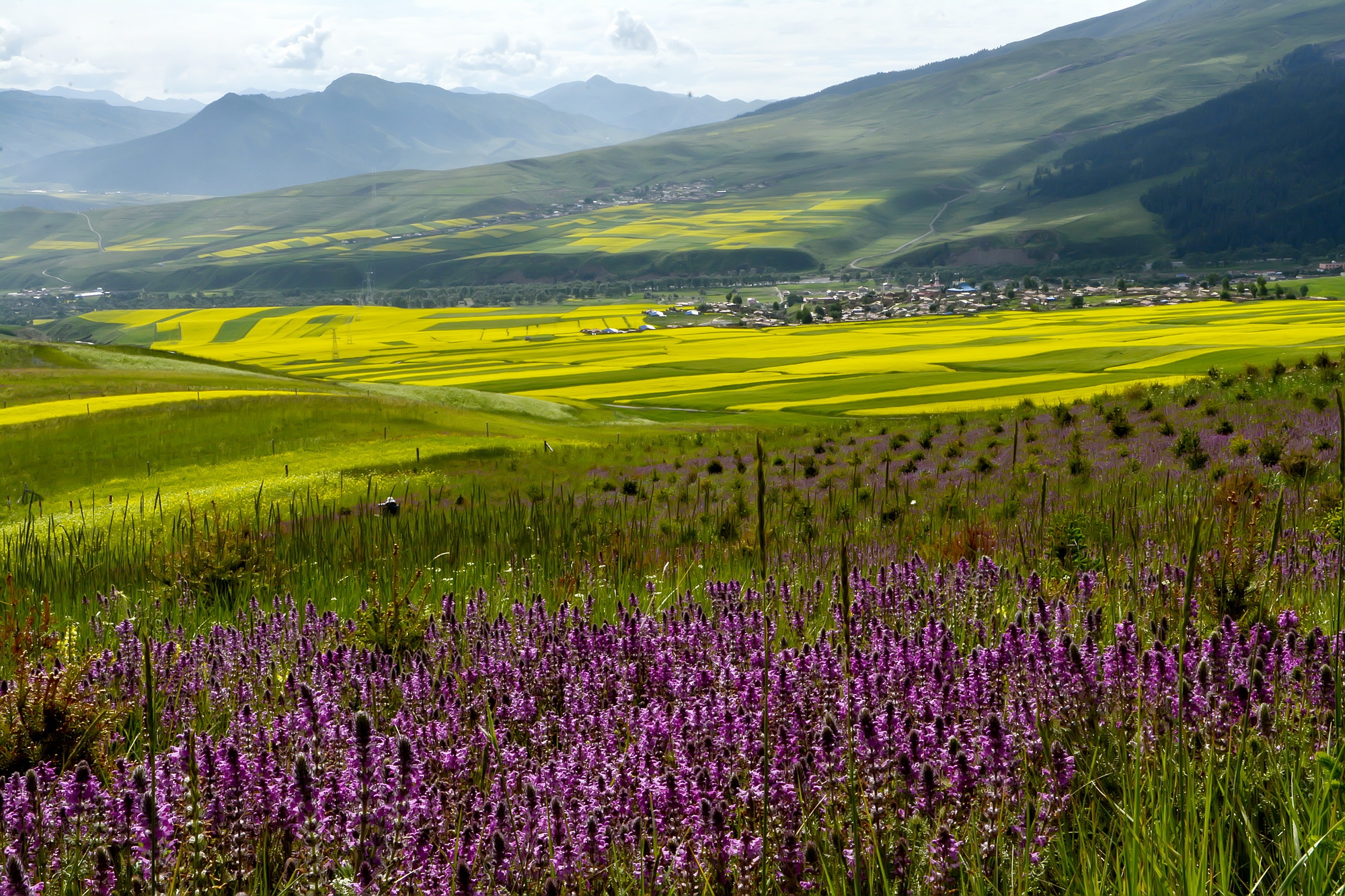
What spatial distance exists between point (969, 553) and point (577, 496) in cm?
1316

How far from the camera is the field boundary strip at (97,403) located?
28466 mm

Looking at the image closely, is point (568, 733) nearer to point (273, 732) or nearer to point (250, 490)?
point (273, 732)

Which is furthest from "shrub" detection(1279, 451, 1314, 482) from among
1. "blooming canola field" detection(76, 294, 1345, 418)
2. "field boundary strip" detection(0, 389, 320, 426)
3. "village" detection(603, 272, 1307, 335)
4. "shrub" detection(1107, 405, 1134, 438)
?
"village" detection(603, 272, 1307, 335)

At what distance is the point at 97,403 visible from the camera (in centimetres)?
3112

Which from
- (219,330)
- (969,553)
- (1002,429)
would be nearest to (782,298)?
(219,330)

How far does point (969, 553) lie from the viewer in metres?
7.41

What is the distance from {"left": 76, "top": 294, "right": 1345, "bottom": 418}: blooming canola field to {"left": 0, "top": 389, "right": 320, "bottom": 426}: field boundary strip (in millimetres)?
21228

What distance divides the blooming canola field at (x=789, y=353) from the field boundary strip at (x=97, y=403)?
2123 centimetres

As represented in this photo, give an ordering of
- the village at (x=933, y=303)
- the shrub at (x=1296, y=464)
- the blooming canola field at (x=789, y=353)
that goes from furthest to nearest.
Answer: the village at (x=933, y=303) < the blooming canola field at (x=789, y=353) < the shrub at (x=1296, y=464)

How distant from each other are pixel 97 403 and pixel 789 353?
5791 cm

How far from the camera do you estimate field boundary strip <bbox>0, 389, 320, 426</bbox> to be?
1121 inches

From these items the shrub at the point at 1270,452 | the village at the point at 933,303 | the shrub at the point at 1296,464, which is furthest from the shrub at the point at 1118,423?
the village at the point at 933,303

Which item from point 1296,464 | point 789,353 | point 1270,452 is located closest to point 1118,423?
point 1270,452

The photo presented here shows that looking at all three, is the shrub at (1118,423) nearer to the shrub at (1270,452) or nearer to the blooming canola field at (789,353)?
the shrub at (1270,452)
